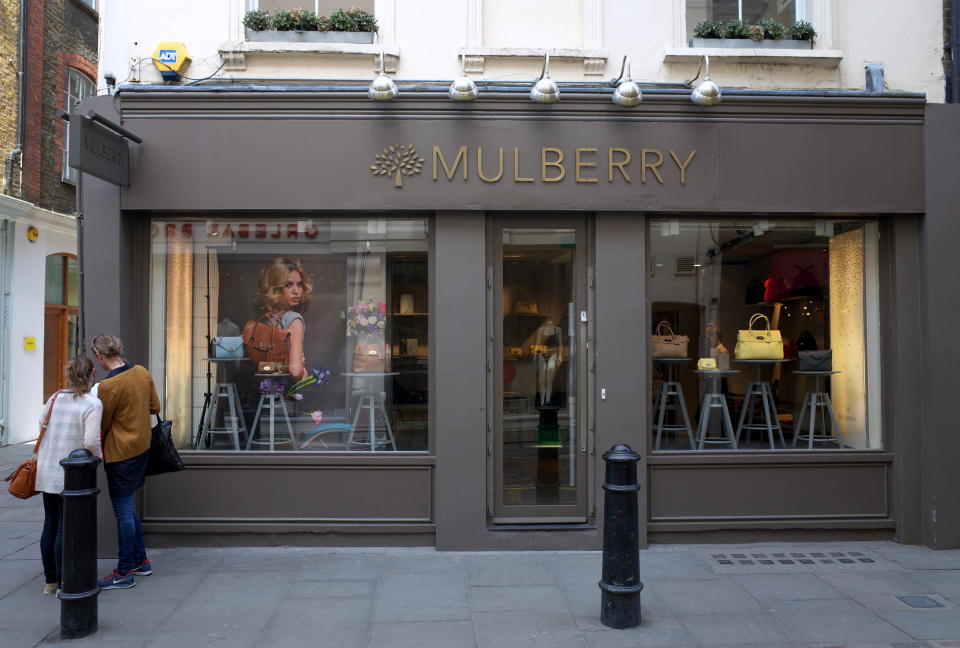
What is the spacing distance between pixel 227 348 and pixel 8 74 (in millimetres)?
9054

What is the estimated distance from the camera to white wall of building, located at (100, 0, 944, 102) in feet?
21.7

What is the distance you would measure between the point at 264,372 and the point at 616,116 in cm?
415

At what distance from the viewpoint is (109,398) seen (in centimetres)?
540

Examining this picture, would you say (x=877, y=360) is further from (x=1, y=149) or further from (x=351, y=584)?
(x=1, y=149)

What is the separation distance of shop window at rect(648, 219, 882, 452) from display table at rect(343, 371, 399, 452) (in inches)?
101

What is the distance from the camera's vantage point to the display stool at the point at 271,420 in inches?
272

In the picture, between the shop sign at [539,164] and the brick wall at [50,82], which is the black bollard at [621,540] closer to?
the shop sign at [539,164]

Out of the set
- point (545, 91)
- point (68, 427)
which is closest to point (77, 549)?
point (68, 427)

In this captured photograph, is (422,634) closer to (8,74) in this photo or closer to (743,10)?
(743,10)

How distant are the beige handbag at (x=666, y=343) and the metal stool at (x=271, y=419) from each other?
361 cm

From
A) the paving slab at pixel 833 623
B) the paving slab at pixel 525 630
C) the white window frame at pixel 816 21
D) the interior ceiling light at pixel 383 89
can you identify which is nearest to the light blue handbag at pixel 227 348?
the interior ceiling light at pixel 383 89

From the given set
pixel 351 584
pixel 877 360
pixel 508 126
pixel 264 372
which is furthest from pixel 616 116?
pixel 351 584

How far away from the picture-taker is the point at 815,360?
7180mm

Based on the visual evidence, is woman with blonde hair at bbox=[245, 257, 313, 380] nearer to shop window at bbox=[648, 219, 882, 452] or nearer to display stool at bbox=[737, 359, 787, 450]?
shop window at bbox=[648, 219, 882, 452]
